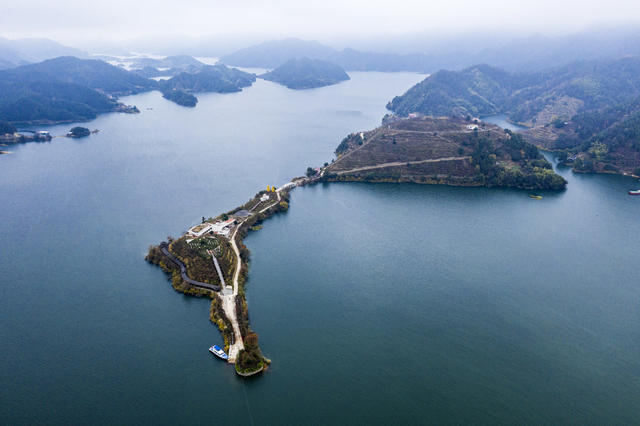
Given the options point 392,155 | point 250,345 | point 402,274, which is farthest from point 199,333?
point 392,155

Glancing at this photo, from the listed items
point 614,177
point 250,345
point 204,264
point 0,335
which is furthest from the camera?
point 614,177

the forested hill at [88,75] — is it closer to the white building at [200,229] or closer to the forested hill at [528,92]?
the forested hill at [528,92]

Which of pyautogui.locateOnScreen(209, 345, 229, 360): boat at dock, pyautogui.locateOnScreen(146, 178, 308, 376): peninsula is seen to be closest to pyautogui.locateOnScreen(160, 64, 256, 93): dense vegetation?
pyautogui.locateOnScreen(146, 178, 308, 376): peninsula

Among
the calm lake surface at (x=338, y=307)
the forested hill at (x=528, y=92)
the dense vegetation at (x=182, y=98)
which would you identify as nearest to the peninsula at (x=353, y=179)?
the calm lake surface at (x=338, y=307)

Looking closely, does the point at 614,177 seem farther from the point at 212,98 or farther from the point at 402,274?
the point at 212,98

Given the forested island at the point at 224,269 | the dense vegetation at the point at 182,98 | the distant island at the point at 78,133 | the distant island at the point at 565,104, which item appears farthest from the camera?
the dense vegetation at the point at 182,98

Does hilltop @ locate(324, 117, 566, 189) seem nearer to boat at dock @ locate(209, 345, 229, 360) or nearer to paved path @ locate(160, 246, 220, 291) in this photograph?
paved path @ locate(160, 246, 220, 291)
